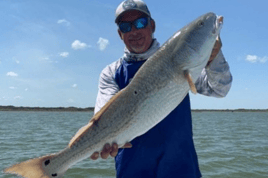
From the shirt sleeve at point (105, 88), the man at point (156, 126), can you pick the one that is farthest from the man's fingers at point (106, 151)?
the shirt sleeve at point (105, 88)

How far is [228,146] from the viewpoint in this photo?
15.5m

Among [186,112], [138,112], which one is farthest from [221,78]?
[138,112]

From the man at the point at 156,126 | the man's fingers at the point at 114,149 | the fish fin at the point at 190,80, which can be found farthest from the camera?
the man at the point at 156,126

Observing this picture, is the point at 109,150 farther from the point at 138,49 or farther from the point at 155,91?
the point at 138,49

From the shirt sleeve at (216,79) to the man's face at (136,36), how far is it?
887 millimetres

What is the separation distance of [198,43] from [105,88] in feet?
4.53

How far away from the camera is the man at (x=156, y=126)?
2947 millimetres

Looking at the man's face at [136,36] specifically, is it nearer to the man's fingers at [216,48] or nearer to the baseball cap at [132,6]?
the baseball cap at [132,6]

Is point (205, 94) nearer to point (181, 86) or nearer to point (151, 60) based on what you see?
point (181, 86)

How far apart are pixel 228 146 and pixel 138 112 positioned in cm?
1452

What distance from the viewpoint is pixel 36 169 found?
3.06 m

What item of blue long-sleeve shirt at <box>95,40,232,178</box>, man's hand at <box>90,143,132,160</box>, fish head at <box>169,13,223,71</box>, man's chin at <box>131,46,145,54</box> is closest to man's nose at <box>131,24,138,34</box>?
man's chin at <box>131,46,145,54</box>

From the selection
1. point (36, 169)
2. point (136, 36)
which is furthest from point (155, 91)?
point (36, 169)

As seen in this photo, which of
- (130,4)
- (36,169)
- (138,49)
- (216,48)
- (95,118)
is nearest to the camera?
(216,48)
